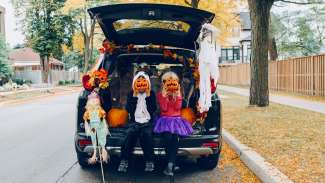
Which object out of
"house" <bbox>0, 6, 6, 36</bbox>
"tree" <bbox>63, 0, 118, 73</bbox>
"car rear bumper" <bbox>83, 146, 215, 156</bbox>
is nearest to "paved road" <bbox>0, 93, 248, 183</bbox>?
"car rear bumper" <bbox>83, 146, 215, 156</bbox>

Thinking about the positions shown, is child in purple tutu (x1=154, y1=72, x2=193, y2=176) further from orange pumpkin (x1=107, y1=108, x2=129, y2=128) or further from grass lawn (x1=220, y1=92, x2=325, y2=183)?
grass lawn (x1=220, y1=92, x2=325, y2=183)

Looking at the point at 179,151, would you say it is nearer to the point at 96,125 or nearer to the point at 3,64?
the point at 96,125

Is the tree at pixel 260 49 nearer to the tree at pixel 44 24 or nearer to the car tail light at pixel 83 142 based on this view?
the car tail light at pixel 83 142

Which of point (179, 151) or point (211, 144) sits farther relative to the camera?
point (211, 144)

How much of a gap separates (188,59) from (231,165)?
174 centimetres

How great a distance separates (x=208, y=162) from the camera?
21.7 ft

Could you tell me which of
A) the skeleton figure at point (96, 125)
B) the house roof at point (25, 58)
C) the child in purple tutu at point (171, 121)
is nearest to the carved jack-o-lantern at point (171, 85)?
the child in purple tutu at point (171, 121)

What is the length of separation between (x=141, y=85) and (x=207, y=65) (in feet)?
2.97

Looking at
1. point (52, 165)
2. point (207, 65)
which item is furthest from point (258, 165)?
point (52, 165)

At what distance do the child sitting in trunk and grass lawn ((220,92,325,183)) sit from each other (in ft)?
5.69

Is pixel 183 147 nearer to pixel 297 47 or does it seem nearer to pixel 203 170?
pixel 203 170

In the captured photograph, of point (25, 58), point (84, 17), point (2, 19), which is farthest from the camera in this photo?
point (25, 58)

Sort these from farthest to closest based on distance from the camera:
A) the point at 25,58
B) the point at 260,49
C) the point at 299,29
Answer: the point at 25,58, the point at 299,29, the point at 260,49

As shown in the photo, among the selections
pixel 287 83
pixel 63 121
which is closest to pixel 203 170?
pixel 63 121
